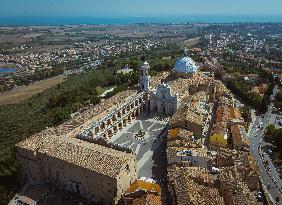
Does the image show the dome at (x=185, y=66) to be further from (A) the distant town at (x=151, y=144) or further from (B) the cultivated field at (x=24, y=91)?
(B) the cultivated field at (x=24, y=91)

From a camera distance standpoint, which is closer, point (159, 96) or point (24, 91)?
point (159, 96)

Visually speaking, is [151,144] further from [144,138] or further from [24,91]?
[24,91]

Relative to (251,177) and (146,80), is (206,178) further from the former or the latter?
(146,80)

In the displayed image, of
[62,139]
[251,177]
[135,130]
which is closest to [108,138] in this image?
[135,130]

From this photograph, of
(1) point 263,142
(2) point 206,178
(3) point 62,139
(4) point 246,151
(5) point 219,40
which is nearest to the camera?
(2) point 206,178

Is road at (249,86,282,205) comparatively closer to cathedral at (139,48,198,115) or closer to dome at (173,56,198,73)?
cathedral at (139,48,198,115)

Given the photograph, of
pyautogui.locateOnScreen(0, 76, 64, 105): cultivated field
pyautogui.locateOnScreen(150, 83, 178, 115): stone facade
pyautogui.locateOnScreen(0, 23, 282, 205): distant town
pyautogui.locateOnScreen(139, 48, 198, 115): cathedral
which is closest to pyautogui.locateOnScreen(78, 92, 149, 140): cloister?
pyautogui.locateOnScreen(0, 23, 282, 205): distant town

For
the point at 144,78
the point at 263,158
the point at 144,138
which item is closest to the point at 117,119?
the point at 144,138
